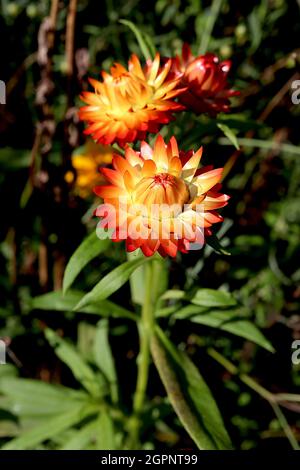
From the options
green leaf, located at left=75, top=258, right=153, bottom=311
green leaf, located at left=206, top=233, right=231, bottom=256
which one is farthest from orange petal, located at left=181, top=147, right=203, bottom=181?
green leaf, located at left=75, top=258, right=153, bottom=311

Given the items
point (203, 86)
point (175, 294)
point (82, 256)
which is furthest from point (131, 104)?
point (175, 294)

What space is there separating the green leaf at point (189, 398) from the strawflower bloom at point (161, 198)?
0.46 meters

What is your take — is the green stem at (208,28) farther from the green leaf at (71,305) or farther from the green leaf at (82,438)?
the green leaf at (82,438)

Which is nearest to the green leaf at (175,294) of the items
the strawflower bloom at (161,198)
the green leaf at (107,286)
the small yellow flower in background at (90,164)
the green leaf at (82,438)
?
the green leaf at (107,286)

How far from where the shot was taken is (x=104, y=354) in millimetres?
1880

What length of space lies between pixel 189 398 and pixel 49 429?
1.39ft

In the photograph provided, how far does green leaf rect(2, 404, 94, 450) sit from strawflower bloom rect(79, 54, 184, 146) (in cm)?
82

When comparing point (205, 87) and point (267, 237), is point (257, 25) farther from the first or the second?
point (205, 87)

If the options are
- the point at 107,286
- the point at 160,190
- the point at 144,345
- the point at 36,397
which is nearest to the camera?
the point at 160,190

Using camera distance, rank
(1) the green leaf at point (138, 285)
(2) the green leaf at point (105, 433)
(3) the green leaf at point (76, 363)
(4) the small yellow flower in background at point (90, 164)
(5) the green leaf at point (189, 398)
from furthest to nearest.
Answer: (4) the small yellow flower in background at point (90, 164) < (3) the green leaf at point (76, 363) < (1) the green leaf at point (138, 285) < (2) the green leaf at point (105, 433) < (5) the green leaf at point (189, 398)

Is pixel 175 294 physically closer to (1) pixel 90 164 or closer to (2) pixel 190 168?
(2) pixel 190 168

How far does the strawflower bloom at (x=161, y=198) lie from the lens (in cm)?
115
